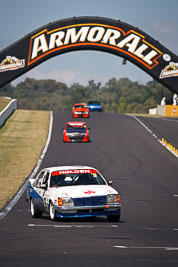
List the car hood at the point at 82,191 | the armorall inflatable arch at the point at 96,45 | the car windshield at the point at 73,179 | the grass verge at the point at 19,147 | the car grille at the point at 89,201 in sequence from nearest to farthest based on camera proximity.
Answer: the car grille at the point at 89,201
the car hood at the point at 82,191
the car windshield at the point at 73,179
the grass verge at the point at 19,147
the armorall inflatable arch at the point at 96,45

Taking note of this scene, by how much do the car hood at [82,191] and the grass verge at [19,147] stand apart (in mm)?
4819

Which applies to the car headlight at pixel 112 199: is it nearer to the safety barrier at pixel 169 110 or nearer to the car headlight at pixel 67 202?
the car headlight at pixel 67 202

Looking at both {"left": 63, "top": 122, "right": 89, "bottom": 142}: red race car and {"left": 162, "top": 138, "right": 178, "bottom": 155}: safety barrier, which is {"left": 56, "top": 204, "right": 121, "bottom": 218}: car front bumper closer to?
{"left": 162, "top": 138, "right": 178, "bottom": 155}: safety barrier

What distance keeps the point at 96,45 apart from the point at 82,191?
25.2 meters

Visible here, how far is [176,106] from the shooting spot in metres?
80.4

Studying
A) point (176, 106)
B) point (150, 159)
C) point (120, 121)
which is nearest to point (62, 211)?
point (150, 159)

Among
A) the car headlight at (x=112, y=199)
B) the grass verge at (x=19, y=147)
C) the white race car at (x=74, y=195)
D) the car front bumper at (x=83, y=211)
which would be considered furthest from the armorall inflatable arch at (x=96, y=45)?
the car front bumper at (x=83, y=211)

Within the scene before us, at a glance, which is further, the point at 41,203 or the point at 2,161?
the point at 2,161

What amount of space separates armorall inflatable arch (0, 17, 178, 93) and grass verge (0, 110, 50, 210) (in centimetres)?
542

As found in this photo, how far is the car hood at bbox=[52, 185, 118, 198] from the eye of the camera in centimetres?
1502

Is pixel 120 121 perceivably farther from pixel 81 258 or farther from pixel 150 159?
pixel 81 258

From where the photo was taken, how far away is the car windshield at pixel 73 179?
53.0 feet

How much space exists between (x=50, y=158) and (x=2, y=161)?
3003mm

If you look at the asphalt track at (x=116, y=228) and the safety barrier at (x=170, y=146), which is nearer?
the asphalt track at (x=116, y=228)
